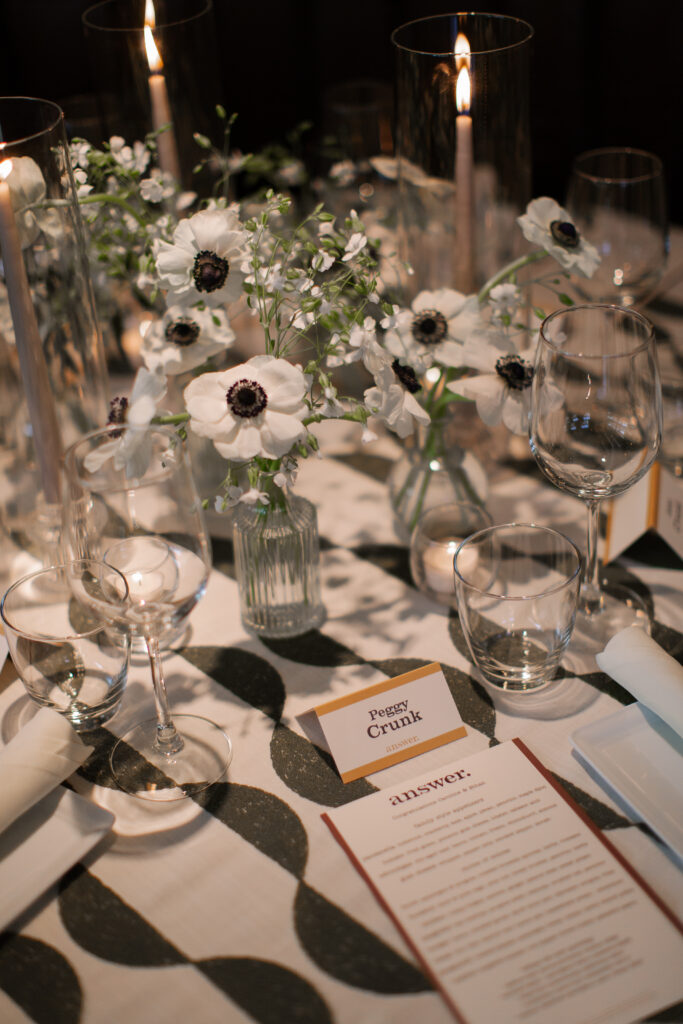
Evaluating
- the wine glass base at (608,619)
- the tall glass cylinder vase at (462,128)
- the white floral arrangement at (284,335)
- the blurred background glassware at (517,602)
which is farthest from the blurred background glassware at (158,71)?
the wine glass base at (608,619)

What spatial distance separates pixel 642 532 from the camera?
105cm

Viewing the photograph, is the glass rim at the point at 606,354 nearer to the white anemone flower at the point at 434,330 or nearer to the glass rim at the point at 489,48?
the white anemone flower at the point at 434,330

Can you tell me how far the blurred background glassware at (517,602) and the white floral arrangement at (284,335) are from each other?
0.12 metres

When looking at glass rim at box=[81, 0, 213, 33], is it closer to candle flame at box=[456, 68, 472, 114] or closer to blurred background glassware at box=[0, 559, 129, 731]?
candle flame at box=[456, 68, 472, 114]

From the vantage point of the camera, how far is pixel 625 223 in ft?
4.28

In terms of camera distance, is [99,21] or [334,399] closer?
[334,399]

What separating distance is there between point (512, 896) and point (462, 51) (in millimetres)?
840

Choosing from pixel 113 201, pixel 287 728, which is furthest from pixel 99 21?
pixel 287 728

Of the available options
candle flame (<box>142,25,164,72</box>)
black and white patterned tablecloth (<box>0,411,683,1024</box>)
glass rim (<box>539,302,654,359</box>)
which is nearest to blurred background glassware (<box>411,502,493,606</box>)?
black and white patterned tablecloth (<box>0,411,683,1024</box>)

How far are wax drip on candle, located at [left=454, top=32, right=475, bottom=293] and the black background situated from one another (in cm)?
107

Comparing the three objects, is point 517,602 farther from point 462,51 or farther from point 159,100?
point 159,100

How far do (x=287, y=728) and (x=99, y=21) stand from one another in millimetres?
923

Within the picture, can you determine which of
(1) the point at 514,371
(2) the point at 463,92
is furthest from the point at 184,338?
(2) the point at 463,92

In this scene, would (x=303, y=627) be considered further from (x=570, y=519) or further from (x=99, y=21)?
(x=99, y=21)
